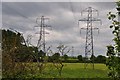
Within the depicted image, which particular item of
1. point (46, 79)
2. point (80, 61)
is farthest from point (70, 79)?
point (80, 61)

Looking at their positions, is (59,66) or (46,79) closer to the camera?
(46,79)

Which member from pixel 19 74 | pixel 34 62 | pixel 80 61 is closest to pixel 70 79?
pixel 19 74

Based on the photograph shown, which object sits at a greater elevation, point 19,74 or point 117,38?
point 117,38

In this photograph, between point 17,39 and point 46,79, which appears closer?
point 46,79

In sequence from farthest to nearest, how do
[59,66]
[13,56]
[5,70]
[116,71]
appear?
1. [59,66]
2. [13,56]
3. [5,70]
4. [116,71]

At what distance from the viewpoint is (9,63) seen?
15625 millimetres

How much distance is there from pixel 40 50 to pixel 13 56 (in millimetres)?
1844

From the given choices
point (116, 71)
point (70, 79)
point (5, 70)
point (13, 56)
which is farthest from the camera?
point (13, 56)

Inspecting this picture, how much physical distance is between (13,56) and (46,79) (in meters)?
2.76

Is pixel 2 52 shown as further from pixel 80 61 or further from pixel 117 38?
pixel 80 61

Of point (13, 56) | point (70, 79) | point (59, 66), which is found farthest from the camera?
point (59, 66)

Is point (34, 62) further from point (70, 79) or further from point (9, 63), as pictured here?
point (70, 79)

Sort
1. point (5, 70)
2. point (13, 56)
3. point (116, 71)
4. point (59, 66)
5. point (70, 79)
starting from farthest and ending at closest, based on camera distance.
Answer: point (59, 66) < point (13, 56) < point (5, 70) < point (70, 79) < point (116, 71)

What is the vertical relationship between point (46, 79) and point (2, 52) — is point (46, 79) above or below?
below
